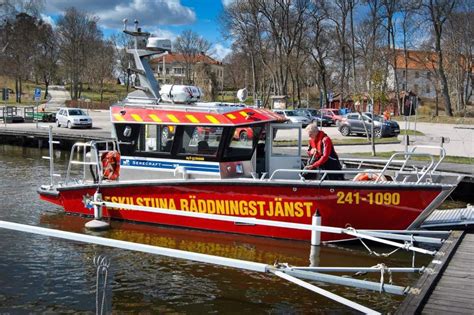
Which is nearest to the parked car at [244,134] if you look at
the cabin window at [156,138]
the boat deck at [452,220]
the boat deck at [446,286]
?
the cabin window at [156,138]

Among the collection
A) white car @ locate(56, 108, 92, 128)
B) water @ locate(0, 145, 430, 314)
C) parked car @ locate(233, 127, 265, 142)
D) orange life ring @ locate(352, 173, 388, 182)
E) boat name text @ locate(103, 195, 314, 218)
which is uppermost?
white car @ locate(56, 108, 92, 128)

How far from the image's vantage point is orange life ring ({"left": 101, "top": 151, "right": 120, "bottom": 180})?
13391 mm

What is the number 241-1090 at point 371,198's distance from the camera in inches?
432

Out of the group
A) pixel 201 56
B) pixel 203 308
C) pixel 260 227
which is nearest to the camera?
pixel 203 308

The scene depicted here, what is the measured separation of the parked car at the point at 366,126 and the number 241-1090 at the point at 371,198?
83.6 ft

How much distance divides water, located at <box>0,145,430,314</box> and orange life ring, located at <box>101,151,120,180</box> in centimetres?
123

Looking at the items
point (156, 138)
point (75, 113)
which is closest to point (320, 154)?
point (156, 138)

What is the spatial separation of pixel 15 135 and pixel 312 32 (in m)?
47.2

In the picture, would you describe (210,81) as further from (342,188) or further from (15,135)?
(342,188)

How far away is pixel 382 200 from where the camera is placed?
36.2 feet

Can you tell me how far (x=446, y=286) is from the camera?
24.5 feet

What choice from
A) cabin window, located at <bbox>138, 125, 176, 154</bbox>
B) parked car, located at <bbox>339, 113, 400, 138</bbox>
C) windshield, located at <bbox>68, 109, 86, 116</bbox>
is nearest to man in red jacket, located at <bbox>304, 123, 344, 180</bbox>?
cabin window, located at <bbox>138, 125, 176, 154</bbox>

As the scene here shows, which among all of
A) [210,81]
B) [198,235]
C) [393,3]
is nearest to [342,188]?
[198,235]

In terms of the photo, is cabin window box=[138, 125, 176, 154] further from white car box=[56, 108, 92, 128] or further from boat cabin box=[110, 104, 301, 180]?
white car box=[56, 108, 92, 128]
